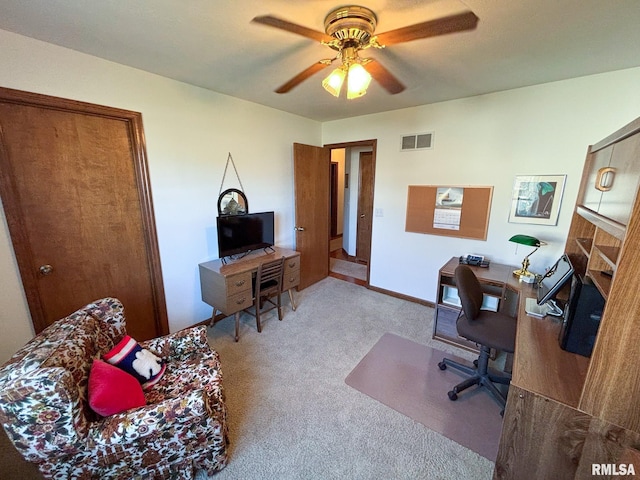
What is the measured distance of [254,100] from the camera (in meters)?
2.92

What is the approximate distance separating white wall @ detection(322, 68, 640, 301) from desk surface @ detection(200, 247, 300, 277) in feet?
4.78

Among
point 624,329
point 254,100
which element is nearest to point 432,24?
point 624,329

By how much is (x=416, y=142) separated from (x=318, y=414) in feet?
9.82

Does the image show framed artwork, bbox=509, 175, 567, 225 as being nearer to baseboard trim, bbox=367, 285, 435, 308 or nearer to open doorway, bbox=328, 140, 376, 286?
baseboard trim, bbox=367, 285, 435, 308

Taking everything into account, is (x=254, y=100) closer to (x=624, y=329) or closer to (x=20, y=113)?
(x=20, y=113)

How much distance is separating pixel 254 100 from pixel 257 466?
128 inches

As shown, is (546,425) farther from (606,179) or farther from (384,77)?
(384,77)

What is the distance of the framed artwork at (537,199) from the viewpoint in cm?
242

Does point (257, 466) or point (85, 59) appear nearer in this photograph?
point (257, 466)

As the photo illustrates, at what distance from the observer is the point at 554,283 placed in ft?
6.36

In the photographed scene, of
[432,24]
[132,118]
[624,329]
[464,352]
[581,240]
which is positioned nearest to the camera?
[624,329]

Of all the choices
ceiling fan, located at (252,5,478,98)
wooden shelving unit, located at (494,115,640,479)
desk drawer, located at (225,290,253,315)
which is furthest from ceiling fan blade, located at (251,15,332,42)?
desk drawer, located at (225,290,253,315)

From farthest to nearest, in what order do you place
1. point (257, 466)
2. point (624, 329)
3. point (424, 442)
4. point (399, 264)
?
point (399, 264) < point (424, 442) < point (257, 466) < point (624, 329)

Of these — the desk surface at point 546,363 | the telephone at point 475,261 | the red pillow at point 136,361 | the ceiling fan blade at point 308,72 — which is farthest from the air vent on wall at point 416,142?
the red pillow at point 136,361
